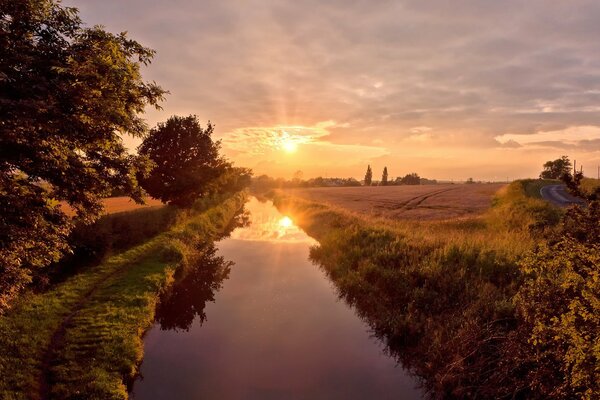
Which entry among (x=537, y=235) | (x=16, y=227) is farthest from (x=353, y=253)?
(x=16, y=227)

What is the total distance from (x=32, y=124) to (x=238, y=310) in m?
11.3

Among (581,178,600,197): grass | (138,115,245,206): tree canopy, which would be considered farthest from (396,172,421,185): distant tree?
(138,115,245,206): tree canopy

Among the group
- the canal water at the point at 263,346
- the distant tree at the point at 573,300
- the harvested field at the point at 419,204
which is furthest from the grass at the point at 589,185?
the harvested field at the point at 419,204

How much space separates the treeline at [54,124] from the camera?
25.4ft

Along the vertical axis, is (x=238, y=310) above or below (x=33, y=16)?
below

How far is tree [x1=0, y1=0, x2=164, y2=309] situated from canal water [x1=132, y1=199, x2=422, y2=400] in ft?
17.5

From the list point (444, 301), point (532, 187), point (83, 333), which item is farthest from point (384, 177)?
point (83, 333)

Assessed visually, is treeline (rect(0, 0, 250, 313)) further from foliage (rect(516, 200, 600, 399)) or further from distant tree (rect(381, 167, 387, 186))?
distant tree (rect(381, 167, 387, 186))

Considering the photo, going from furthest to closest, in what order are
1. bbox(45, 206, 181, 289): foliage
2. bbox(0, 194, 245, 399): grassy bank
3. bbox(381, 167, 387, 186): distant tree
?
bbox(381, 167, 387, 186): distant tree
bbox(45, 206, 181, 289): foliage
bbox(0, 194, 245, 399): grassy bank

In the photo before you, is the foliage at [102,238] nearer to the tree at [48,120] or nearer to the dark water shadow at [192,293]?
the tree at [48,120]

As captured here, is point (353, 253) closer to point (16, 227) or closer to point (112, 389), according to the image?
point (112, 389)

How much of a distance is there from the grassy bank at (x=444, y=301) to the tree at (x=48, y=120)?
11.3m

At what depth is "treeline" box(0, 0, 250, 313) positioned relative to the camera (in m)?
7.74

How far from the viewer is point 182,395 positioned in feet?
31.3
